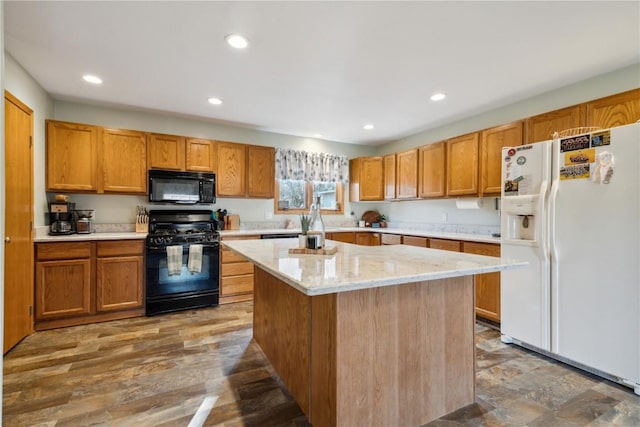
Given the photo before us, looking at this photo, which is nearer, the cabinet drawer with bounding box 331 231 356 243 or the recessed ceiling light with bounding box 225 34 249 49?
the recessed ceiling light with bounding box 225 34 249 49

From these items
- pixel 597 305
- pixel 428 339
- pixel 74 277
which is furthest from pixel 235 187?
pixel 597 305

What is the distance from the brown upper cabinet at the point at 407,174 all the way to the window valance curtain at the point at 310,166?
3.34ft

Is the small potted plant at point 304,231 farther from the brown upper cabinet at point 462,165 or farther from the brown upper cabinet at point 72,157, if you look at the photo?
the brown upper cabinet at point 72,157

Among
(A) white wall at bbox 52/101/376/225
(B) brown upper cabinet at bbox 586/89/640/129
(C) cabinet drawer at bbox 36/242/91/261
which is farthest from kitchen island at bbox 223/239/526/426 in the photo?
Result: (A) white wall at bbox 52/101/376/225

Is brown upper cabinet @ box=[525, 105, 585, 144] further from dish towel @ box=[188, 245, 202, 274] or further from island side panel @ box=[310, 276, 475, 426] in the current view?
dish towel @ box=[188, 245, 202, 274]

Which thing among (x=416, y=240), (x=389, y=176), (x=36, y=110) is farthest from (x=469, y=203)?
(x=36, y=110)

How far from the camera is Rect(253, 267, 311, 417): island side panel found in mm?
1801

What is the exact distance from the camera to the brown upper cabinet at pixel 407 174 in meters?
4.41

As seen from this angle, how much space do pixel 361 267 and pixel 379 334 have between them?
36 centimetres

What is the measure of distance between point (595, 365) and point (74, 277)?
4595 millimetres

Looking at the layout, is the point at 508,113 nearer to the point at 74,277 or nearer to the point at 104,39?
the point at 104,39

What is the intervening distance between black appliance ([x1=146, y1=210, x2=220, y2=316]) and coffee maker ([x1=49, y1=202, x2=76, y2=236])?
2.61 feet

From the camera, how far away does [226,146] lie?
4.18m

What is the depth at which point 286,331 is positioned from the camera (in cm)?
206
